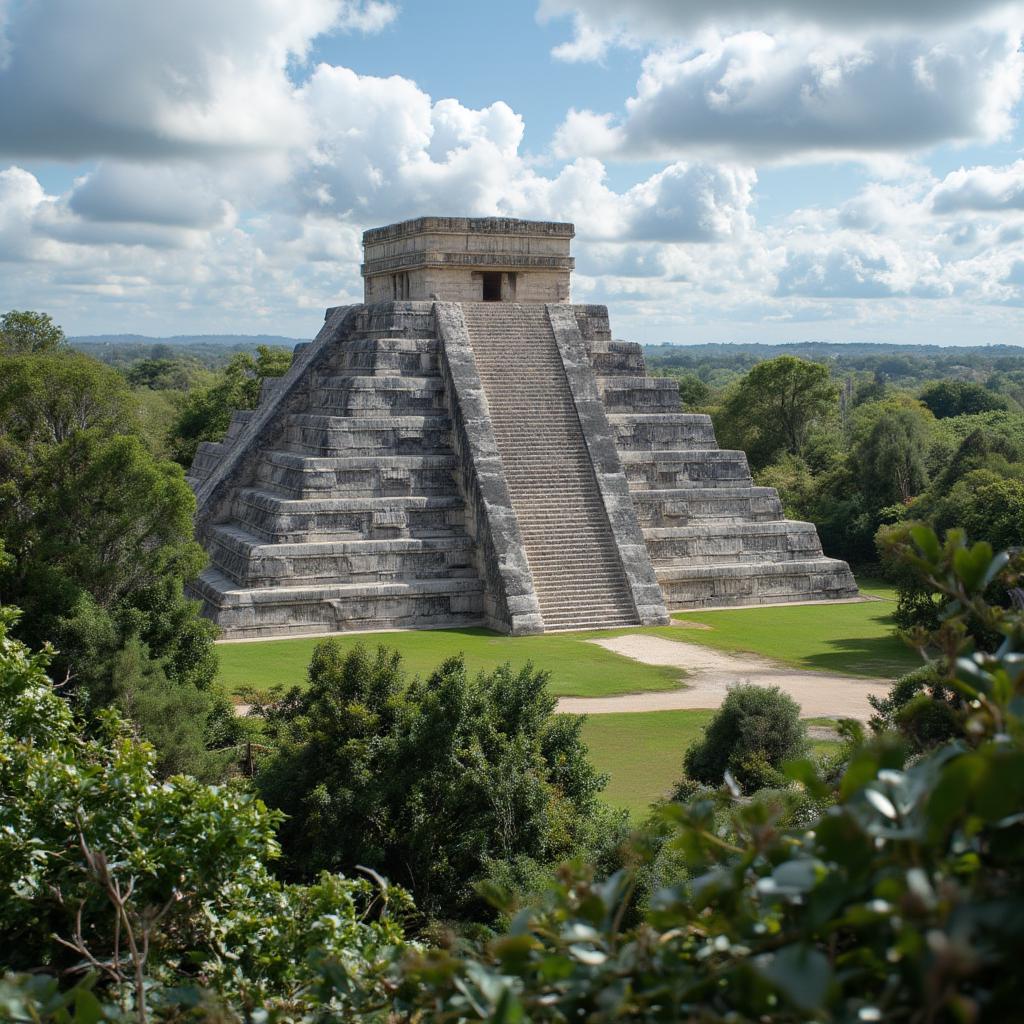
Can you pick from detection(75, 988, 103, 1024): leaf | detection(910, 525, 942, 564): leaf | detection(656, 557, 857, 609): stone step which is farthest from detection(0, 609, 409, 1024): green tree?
detection(656, 557, 857, 609): stone step

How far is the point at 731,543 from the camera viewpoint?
2314 centimetres

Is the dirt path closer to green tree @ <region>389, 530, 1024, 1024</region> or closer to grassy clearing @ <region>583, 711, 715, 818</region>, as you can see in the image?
grassy clearing @ <region>583, 711, 715, 818</region>

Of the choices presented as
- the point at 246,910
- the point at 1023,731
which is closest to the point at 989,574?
the point at 1023,731

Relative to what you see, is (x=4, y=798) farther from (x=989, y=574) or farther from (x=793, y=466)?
(x=793, y=466)

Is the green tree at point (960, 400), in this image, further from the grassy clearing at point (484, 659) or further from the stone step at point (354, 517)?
the grassy clearing at point (484, 659)

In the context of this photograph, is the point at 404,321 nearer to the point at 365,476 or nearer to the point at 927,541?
the point at 365,476

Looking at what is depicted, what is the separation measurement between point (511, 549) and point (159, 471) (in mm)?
8128

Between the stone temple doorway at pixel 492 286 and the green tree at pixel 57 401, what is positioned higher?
the stone temple doorway at pixel 492 286

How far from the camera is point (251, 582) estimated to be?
66.1 ft

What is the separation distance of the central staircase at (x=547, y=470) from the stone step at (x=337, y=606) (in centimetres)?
146

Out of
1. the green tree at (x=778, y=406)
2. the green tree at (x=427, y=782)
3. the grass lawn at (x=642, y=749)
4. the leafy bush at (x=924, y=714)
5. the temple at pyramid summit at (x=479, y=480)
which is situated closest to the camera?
the leafy bush at (x=924, y=714)

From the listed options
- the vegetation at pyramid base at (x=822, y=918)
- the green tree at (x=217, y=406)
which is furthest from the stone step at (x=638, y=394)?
the vegetation at pyramid base at (x=822, y=918)

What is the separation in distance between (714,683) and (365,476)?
810cm

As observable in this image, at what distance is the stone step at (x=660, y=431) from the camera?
23938 millimetres
